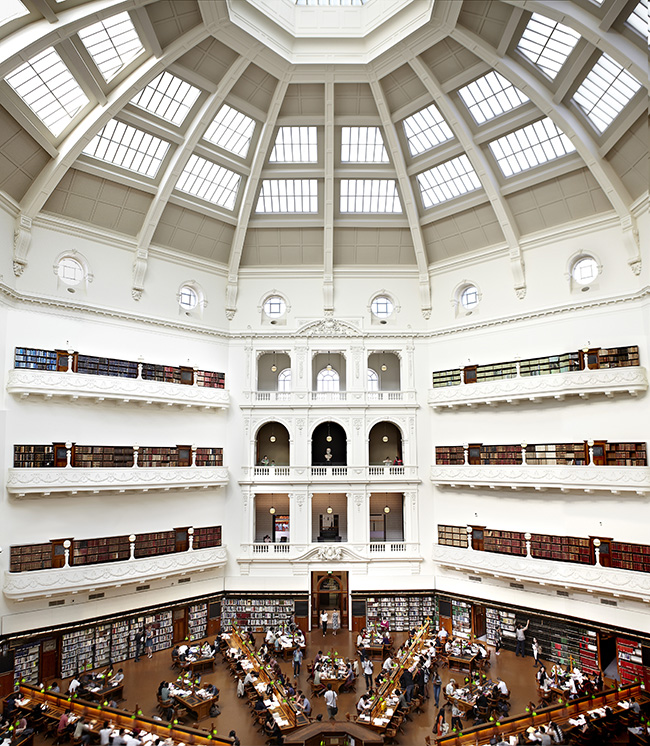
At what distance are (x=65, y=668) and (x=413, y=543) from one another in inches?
563

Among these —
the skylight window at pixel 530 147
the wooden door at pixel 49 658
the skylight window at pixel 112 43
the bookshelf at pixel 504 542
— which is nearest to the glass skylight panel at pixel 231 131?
the skylight window at pixel 112 43

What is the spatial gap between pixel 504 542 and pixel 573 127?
15.7m

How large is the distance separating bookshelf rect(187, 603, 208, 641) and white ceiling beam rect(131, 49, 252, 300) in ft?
43.8

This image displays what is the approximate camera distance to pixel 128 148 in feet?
68.0

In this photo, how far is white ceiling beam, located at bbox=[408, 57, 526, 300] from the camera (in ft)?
64.7

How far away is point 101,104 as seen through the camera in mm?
18297

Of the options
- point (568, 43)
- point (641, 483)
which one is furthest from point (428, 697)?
point (568, 43)

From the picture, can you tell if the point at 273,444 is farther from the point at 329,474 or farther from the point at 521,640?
the point at 521,640

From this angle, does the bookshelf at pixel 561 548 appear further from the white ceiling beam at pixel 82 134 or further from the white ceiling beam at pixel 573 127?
the white ceiling beam at pixel 82 134

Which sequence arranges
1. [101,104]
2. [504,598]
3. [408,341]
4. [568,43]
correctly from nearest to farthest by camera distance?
[568,43], [101,104], [504,598], [408,341]

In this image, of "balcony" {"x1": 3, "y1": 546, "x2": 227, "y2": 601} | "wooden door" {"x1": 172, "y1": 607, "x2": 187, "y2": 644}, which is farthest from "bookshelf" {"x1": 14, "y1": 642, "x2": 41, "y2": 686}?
"wooden door" {"x1": 172, "y1": 607, "x2": 187, "y2": 644}

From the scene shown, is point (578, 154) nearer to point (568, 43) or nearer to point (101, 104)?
point (568, 43)

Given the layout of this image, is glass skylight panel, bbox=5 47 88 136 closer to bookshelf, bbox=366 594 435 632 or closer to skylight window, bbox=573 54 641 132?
skylight window, bbox=573 54 641 132

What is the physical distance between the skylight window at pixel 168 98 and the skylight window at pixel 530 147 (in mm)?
12151
